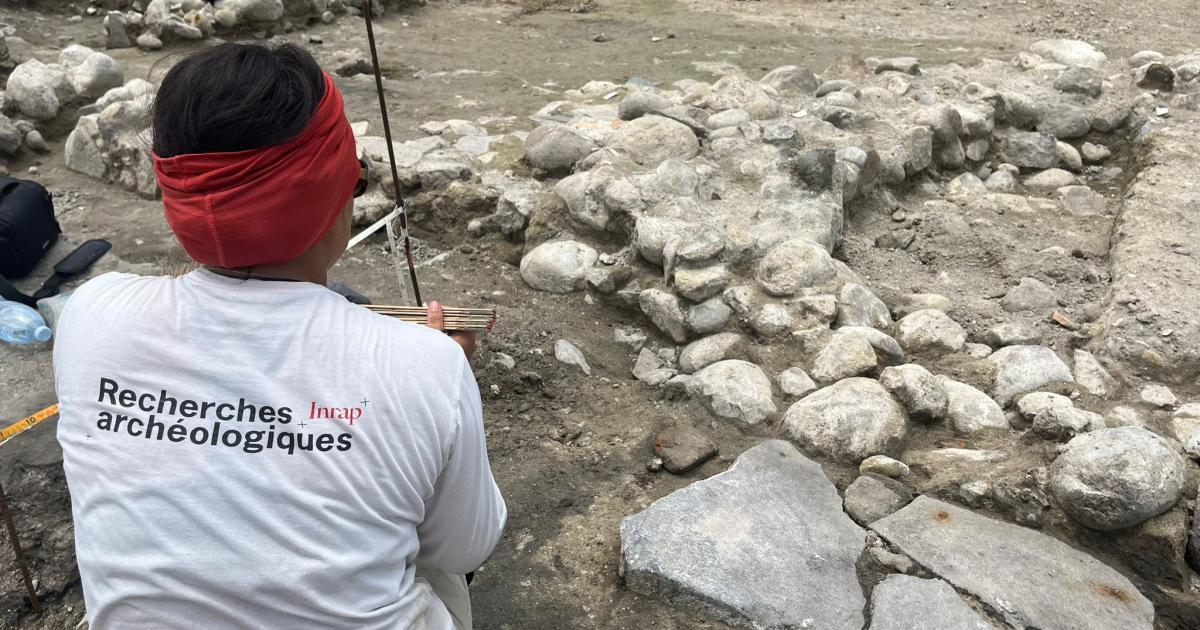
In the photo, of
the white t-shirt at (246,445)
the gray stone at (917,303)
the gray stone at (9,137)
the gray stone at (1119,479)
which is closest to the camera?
the white t-shirt at (246,445)

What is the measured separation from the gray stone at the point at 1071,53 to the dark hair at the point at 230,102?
6.25 meters

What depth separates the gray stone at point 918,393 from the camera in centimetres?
278

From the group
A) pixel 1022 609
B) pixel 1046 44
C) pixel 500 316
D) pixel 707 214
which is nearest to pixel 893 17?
pixel 1046 44

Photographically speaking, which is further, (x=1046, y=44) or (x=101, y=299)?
(x=1046, y=44)

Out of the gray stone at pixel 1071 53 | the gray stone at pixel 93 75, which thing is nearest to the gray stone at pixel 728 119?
the gray stone at pixel 1071 53

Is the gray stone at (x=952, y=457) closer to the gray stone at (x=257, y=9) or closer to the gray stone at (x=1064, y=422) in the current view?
the gray stone at (x=1064, y=422)

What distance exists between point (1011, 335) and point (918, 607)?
1618mm

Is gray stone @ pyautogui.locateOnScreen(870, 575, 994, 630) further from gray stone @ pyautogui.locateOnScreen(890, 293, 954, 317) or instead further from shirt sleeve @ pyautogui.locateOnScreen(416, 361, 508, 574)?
gray stone @ pyautogui.locateOnScreen(890, 293, 954, 317)

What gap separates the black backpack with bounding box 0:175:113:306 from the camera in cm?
356

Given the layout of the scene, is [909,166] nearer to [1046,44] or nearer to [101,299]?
[1046,44]

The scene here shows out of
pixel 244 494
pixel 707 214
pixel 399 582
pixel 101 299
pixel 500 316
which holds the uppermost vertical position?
pixel 101 299

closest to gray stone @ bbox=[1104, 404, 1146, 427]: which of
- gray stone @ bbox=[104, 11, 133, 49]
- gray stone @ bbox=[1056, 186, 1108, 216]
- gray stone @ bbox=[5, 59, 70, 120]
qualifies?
gray stone @ bbox=[1056, 186, 1108, 216]

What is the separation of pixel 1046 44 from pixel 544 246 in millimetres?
4728

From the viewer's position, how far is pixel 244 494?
1.13 meters
